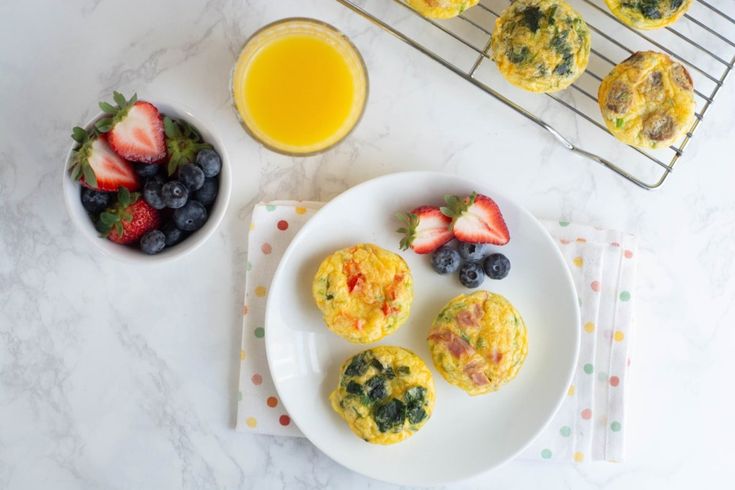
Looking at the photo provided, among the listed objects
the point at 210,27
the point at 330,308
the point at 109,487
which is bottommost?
the point at 109,487

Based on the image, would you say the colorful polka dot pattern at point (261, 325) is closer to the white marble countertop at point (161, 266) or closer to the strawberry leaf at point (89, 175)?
the white marble countertop at point (161, 266)

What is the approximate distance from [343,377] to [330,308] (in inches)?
8.7

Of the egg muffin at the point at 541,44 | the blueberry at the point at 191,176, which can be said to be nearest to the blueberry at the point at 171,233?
the blueberry at the point at 191,176

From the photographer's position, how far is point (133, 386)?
97.8 inches

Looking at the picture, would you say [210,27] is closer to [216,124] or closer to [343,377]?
[216,124]

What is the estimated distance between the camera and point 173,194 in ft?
6.88

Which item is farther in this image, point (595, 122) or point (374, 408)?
point (595, 122)

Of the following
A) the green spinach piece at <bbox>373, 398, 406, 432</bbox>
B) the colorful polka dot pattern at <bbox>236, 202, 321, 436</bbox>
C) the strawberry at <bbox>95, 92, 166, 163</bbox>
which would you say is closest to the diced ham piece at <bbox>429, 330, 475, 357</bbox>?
the green spinach piece at <bbox>373, 398, 406, 432</bbox>

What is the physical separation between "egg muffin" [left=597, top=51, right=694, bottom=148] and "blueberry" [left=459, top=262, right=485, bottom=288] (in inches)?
25.1

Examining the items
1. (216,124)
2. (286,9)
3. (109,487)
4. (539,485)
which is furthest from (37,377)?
(539,485)

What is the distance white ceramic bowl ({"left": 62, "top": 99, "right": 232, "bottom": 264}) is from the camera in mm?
2150

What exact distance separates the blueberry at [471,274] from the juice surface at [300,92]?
1.89ft

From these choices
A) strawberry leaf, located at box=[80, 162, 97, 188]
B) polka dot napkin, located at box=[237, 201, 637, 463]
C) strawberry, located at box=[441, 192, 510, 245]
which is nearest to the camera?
strawberry leaf, located at box=[80, 162, 97, 188]

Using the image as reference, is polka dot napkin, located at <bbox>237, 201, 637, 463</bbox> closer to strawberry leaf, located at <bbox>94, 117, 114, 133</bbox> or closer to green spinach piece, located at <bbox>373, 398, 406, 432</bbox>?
green spinach piece, located at <bbox>373, 398, 406, 432</bbox>
